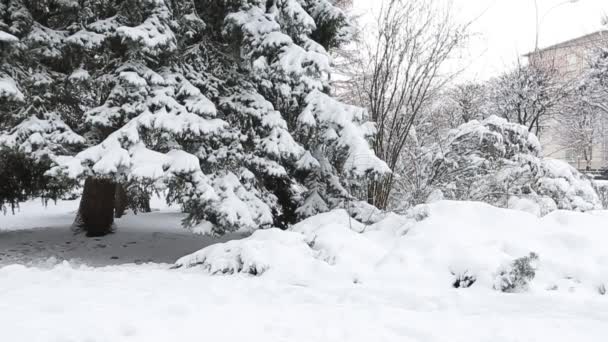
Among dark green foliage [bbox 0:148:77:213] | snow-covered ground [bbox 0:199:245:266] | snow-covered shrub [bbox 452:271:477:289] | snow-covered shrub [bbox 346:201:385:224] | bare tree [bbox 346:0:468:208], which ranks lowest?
snow-covered ground [bbox 0:199:245:266]

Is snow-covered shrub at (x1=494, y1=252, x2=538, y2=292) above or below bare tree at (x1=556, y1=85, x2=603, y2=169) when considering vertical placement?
below

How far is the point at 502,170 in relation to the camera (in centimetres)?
674

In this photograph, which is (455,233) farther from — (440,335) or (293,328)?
(293,328)

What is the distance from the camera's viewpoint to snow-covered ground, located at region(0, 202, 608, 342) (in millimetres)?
2492

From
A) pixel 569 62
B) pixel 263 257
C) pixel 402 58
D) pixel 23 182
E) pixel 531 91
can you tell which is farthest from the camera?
pixel 569 62

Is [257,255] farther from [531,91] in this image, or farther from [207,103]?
[531,91]

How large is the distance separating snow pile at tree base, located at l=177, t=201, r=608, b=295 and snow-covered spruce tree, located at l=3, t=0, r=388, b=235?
3.06 ft

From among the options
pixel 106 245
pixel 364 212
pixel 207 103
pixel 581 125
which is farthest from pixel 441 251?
pixel 581 125

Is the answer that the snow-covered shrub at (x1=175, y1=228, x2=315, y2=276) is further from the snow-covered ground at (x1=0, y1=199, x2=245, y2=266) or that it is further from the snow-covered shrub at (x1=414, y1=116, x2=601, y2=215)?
the snow-covered shrub at (x1=414, y1=116, x2=601, y2=215)

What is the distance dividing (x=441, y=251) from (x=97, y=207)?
624cm

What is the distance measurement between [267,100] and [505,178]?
3973 millimetres

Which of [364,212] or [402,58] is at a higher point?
[402,58]

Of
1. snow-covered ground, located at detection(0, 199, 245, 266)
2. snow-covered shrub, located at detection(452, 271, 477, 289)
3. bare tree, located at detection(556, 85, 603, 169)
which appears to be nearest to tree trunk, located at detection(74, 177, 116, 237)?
snow-covered ground, located at detection(0, 199, 245, 266)

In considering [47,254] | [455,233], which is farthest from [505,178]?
[47,254]
